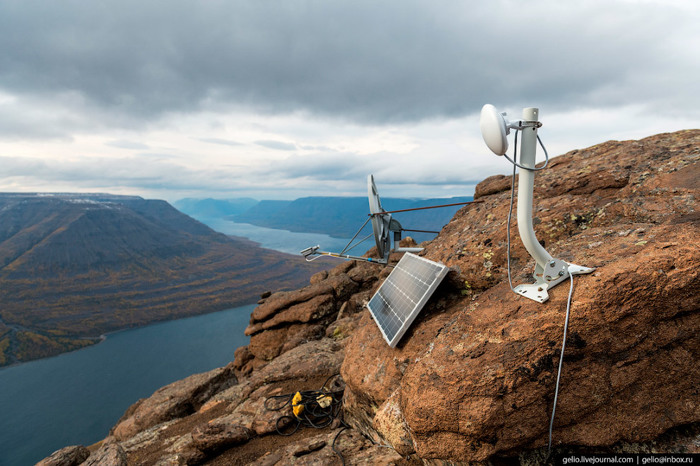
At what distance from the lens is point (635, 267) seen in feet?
16.3

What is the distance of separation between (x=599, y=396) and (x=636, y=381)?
0.58 m

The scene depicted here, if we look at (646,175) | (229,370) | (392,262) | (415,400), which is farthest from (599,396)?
(229,370)

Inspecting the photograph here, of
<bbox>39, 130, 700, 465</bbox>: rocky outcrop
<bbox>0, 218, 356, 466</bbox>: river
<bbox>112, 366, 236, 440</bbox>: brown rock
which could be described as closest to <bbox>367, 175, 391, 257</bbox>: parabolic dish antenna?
<bbox>39, 130, 700, 465</bbox>: rocky outcrop

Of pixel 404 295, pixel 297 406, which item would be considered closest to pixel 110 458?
pixel 297 406

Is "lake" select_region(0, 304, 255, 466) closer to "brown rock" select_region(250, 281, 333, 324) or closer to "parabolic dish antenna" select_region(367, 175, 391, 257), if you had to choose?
"brown rock" select_region(250, 281, 333, 324)

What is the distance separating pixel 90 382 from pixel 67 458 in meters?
184

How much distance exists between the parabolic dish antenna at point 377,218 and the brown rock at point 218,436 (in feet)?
33.4

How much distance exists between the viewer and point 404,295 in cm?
812

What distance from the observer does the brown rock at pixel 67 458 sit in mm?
12255

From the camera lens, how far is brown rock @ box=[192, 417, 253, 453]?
971cm

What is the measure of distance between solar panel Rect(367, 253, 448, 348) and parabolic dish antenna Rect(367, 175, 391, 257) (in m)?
7.53

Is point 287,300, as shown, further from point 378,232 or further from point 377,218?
point 377,218

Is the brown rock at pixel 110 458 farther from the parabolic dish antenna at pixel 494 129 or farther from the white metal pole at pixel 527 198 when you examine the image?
the parabolic dish antenna at pixel 494 129

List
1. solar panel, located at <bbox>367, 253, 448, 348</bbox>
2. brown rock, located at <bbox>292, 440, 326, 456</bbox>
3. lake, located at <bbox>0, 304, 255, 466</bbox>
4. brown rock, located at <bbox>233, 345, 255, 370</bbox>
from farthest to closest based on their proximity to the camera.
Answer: lake, located at <bbox>0, 304, 255, 466</bbox> → brown rock, located at <bbox>233, 345, 255, 370</bbox> → brown rock, located at <bbox>292, 440, 326, 456</bbox> → solar panel, located at <bbox>367, 253, 448, 348</bbox>
